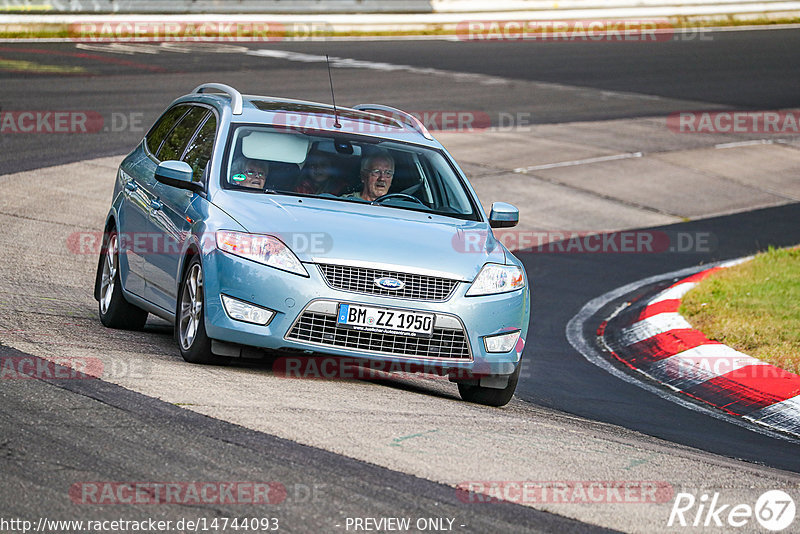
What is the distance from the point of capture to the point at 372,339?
717 centimetres

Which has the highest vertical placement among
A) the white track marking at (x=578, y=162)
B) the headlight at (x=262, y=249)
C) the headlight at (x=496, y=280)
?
the headlight at (x=262, y=249)

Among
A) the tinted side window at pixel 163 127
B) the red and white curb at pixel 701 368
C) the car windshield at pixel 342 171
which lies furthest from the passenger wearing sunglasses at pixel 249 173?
the red and white curb at pixel 701 368

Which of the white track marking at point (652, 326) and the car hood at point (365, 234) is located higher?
the car hood at point (365, 234)

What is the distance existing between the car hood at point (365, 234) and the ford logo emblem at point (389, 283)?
75mm

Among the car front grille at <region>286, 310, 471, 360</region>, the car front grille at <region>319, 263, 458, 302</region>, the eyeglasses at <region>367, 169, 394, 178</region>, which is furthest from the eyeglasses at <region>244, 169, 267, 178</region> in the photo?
the car front grille at <region>286, 310, 471, 360</region>

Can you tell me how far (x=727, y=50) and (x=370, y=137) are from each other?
1078 inches

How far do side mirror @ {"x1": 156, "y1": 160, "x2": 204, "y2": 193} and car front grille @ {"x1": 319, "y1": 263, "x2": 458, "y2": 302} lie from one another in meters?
1.27

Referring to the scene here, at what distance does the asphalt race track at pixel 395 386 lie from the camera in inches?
199

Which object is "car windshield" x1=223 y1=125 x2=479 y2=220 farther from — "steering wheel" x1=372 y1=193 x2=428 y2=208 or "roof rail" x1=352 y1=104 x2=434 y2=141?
"roof rail" x1=352 y1=104 x2=434 y2=141

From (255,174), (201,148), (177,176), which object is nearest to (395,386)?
(255,174)

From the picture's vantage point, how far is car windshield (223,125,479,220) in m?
8.10

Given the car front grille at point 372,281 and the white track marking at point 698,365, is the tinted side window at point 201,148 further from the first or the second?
the white track marking at point 698,365

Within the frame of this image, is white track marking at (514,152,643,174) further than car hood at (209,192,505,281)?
Yes

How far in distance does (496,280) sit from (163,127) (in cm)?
327
